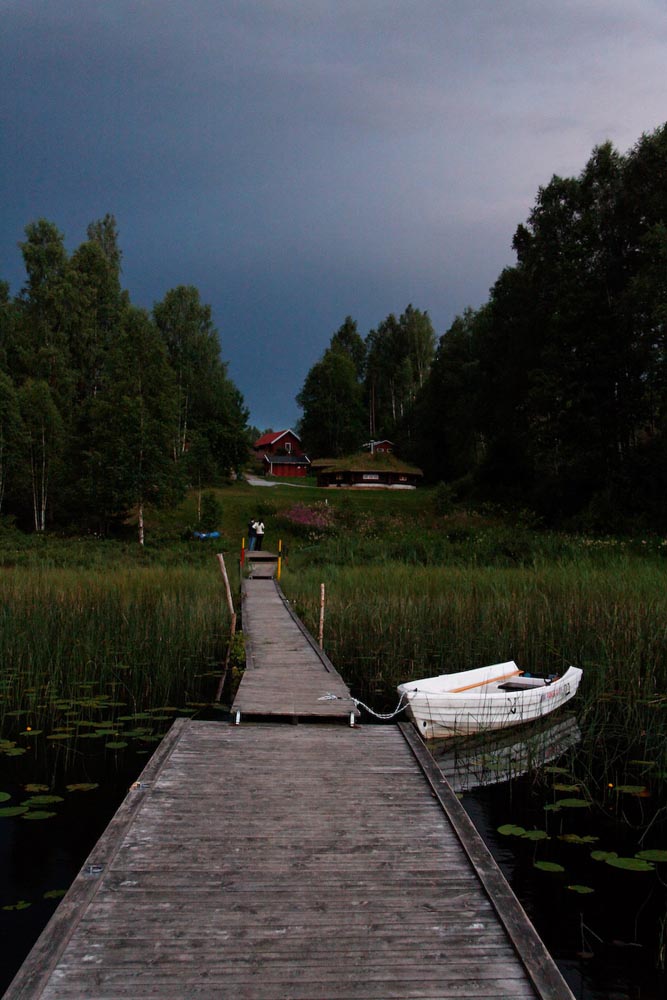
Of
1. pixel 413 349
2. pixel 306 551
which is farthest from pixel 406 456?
pixel 306 551

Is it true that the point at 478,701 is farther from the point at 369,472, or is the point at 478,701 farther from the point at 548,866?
the point at 369,472

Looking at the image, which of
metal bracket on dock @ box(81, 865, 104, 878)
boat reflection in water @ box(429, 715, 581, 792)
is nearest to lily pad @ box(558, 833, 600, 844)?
boat reflection in water @ box(429, 715, 581, 792)

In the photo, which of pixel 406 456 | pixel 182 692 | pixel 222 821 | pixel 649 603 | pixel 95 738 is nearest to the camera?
pixel 222 821

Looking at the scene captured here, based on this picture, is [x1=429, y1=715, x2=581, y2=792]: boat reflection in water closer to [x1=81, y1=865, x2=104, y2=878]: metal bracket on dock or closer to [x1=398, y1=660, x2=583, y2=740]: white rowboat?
[x1=398, y1=660, x2=583, y2=740]: white rowboat

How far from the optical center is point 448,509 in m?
36.1

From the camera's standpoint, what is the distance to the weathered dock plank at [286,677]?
7.04 m

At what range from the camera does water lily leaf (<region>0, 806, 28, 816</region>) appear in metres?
5.45

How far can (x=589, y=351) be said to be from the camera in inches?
1227

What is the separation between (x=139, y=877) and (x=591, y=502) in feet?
94.7

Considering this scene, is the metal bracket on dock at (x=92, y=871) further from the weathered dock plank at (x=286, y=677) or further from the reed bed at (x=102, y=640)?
the reed bed at (x=102, y=640)

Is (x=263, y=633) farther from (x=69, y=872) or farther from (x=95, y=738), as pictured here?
(x=69, y=872)

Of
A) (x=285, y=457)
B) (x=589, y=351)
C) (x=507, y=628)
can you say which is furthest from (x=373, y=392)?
(x=507, y=628)

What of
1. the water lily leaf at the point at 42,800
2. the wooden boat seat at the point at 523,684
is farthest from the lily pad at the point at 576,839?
the water lily leaf at the point at 42,800

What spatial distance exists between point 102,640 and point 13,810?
18.6 feet
